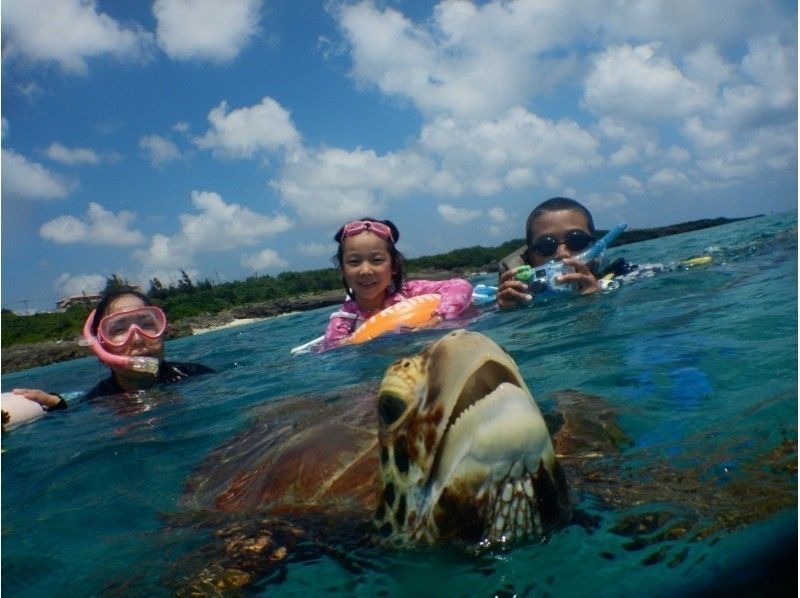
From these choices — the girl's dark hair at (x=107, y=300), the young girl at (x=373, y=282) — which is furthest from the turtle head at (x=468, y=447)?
the girl's dark hair at (x=107, y=300)

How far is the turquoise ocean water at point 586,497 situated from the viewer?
1.59 m

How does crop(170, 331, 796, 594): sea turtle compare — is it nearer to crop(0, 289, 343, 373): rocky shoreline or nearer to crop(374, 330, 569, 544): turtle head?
crop(374, 330, 569, 544): turtle head

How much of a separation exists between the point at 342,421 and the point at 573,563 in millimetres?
1660

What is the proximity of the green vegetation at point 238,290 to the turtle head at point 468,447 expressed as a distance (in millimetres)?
31805

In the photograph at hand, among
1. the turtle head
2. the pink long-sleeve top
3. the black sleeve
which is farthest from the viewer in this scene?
the pink long-sleeve top

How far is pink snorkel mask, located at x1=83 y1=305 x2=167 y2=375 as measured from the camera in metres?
6.20

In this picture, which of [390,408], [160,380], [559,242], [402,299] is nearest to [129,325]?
[160,380]

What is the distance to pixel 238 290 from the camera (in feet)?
140

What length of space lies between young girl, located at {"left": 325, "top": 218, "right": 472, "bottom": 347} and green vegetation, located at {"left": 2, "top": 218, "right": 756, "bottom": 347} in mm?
26260

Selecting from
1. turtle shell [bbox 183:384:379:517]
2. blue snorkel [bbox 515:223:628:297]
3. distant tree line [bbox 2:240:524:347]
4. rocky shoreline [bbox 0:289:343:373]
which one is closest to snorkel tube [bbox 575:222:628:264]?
blue snorkel [bbox 515:223:628:297]

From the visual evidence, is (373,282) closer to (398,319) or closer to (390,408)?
(398,319)

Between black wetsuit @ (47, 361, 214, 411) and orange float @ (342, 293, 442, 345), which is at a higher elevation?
orange float @ (342, 293, 442, 345)

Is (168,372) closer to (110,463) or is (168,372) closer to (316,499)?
(110,463)

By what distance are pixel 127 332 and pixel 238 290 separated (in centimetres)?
3747
